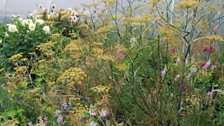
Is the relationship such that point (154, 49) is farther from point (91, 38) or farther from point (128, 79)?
point (91, 38)

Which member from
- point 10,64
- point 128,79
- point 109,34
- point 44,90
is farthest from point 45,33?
point 128,79

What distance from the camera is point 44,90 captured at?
11.1 ft

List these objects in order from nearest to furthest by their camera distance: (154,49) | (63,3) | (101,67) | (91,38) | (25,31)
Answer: (101,67)
(154,49)
(91,38)
(25,31)
(63,3)

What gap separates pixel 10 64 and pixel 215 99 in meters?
3.10

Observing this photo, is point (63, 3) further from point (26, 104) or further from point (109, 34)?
point (26, 104)

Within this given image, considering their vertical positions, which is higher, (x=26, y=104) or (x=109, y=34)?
(x=109, y=34)

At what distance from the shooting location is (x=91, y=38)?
4.07 m

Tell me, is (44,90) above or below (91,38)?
below

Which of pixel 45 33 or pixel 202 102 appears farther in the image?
pixel 45 33

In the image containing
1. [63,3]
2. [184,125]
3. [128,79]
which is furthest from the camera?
[63,3]

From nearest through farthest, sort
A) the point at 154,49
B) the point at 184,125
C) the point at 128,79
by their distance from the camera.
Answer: the point at 184,125 < the point at 128,79 < the point at 154,49

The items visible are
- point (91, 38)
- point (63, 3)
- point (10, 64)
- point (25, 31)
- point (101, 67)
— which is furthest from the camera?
point (63, 3)

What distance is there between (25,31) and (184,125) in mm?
3515

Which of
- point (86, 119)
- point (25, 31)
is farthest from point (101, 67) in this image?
point (25, 31)
